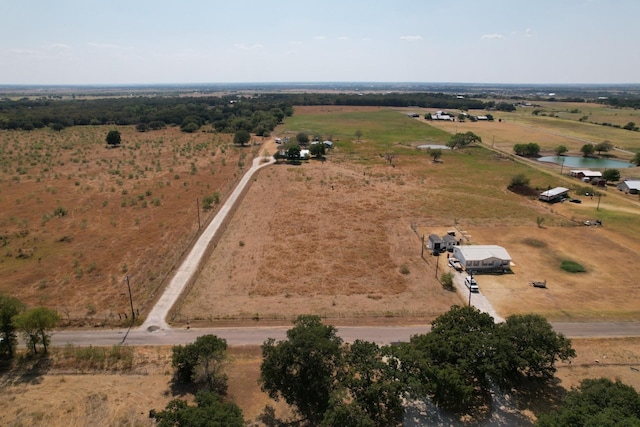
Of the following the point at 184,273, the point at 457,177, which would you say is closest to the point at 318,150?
the point at 457,177

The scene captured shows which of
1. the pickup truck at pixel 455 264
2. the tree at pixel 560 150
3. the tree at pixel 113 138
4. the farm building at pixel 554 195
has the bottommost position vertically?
the pickup truck at pixel 455 264

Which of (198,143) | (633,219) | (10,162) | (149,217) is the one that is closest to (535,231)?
(633,219)

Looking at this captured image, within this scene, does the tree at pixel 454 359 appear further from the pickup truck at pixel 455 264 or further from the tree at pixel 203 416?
the pickup truck at pixel 455 264

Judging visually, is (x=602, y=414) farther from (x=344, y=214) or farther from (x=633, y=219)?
(x=633, y=219)

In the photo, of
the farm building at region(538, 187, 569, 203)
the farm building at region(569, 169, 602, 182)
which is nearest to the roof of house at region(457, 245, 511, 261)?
the farm building at region(538, 187, 569, 203)

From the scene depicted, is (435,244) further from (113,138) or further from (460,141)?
(113,138)

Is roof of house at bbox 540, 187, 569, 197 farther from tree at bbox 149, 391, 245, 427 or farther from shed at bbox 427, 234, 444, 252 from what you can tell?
tree at bbox 149, 391, 245, 427

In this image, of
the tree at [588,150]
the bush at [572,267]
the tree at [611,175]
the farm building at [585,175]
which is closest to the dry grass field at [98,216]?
the bush at [572,267]
